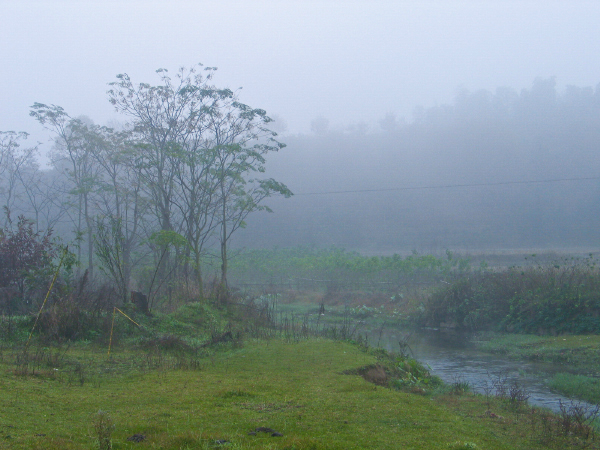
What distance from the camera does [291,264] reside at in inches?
1567

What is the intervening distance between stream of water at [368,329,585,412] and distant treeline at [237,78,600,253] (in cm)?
3526

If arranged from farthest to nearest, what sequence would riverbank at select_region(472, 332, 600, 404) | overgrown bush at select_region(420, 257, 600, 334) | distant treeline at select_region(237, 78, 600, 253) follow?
1. distant treeline at select_region(237, 78, 600, 253)
2. overgrown bush at select_region(420, 257, 600, 334)
3. riverbank at select_region(472, 332, 600, 404)

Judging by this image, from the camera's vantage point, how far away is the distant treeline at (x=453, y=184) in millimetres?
59938

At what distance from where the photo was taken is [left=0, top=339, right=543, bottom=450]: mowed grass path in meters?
5.44

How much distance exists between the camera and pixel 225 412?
6703 mm

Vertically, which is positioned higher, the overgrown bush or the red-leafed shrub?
the red-leafed shrub

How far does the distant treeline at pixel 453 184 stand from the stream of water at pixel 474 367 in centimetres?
3526

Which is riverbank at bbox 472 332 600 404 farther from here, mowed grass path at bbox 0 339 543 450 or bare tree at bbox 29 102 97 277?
bare tree at bbox 29 102 97 277

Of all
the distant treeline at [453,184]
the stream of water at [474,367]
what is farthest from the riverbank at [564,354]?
the distant treeline at [453,184]

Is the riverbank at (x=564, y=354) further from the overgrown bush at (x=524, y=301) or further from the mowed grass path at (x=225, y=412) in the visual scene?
the mowed grass path at (x=225, y=412)

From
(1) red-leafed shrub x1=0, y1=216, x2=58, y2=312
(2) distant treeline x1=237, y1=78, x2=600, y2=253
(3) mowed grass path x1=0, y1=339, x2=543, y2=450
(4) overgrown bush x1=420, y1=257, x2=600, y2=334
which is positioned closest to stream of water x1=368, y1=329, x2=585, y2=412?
(4) overgrown bush x1=420, y1=257, x2=600, y2=334

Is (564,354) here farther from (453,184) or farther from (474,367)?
(453,184)

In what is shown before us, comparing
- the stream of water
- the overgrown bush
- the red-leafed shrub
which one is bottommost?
the stream of water

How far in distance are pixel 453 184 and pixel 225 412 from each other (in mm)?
66617
